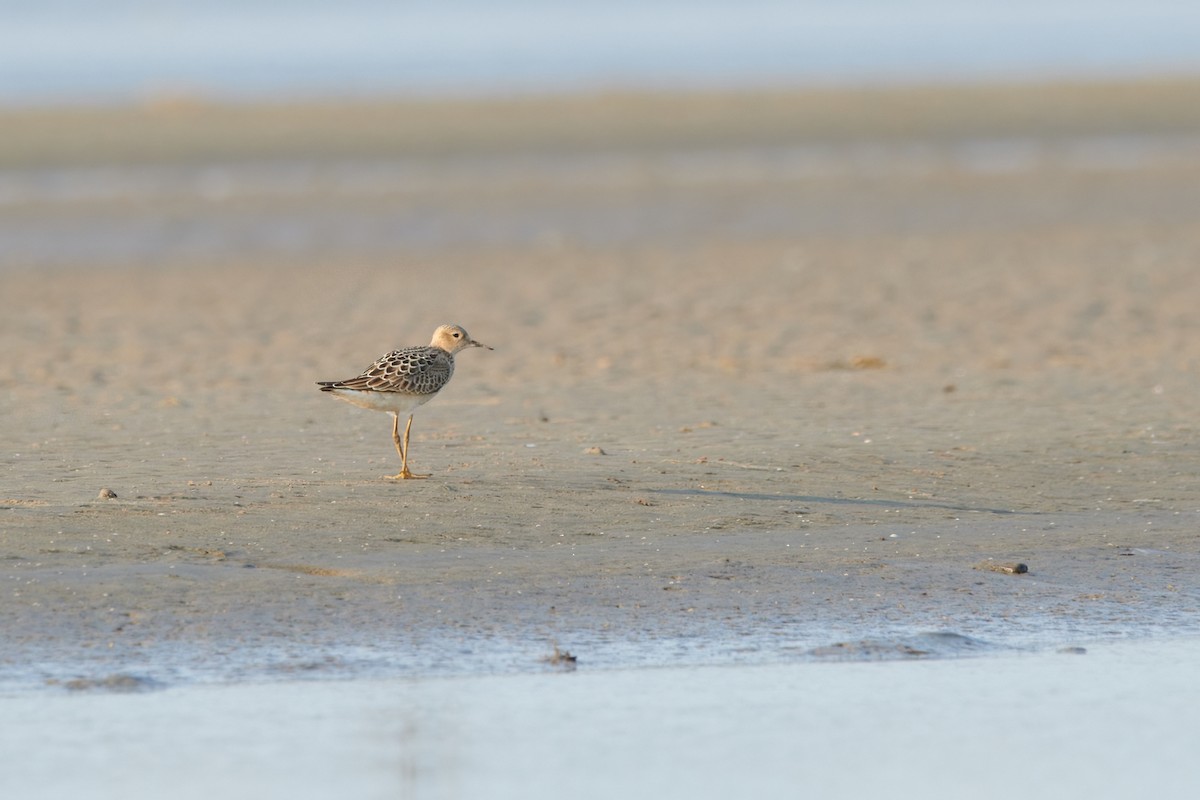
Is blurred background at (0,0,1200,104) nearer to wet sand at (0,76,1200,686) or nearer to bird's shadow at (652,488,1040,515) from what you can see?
wet sand at (0,76,1200,686)

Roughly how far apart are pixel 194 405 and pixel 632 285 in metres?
6.70

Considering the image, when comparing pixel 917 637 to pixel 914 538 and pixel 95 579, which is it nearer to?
pixel 914 538

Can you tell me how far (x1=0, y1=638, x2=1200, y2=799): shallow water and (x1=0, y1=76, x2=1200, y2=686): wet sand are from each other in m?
0.26

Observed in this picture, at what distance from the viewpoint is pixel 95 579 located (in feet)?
24.8

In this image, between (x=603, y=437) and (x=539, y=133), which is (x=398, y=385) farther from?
(x=539, y=133)

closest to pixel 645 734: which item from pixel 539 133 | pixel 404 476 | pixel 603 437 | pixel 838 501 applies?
pixel 838 501

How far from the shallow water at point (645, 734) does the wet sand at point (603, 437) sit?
264mm

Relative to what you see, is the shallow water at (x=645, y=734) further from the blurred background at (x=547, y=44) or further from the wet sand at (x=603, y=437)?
the blurred background at (x=547, y=44)

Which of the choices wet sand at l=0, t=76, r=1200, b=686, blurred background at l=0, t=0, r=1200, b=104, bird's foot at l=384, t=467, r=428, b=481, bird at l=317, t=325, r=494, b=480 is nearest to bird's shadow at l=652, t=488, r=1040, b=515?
wet sand at l=0, t=76, r=1200, b=686

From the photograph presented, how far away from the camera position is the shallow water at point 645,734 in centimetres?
579

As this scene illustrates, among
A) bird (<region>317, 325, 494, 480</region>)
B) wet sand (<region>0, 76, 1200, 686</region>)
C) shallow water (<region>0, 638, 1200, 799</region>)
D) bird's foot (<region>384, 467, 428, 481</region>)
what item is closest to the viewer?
shallow water (<region>0, 638, 1200, 799</region>)

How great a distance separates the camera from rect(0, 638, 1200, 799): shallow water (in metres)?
5.79

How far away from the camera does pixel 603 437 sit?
1055cm

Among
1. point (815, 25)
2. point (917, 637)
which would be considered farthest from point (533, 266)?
point (815, 25)
